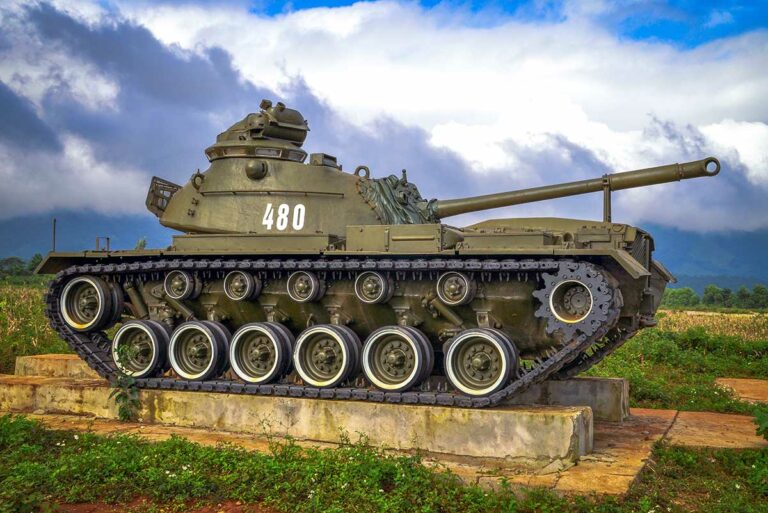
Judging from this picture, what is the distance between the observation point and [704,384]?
18.8 m

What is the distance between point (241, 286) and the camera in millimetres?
13320

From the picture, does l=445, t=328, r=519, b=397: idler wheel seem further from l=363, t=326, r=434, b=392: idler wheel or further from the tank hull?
l=363, t=326, r=434, b=392: idler wheel

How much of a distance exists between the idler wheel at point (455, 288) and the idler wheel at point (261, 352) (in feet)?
9.07

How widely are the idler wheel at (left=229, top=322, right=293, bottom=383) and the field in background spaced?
25.0ft

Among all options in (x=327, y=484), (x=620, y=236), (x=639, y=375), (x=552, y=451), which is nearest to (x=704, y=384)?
(x=639, y=375)

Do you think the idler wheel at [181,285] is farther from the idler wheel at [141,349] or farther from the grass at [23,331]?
the grass at [23,331]

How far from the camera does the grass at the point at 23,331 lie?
829 inches

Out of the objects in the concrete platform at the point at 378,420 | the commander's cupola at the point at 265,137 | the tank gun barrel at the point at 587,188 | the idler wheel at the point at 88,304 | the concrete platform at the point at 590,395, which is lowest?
the concrete platform at the point at 378,420

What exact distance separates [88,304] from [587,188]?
8.95 m

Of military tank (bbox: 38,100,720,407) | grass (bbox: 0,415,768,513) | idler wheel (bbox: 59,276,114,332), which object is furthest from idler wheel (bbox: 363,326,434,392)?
idler wheel (bbox: 59,276,114,332)

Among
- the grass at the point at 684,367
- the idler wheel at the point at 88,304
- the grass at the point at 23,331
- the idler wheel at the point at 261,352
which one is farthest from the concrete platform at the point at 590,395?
the grass at the point at 23,331

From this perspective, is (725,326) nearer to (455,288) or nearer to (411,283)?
(411,283)

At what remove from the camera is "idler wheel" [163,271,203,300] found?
13.8 meters

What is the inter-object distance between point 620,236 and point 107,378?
899 centimetres
